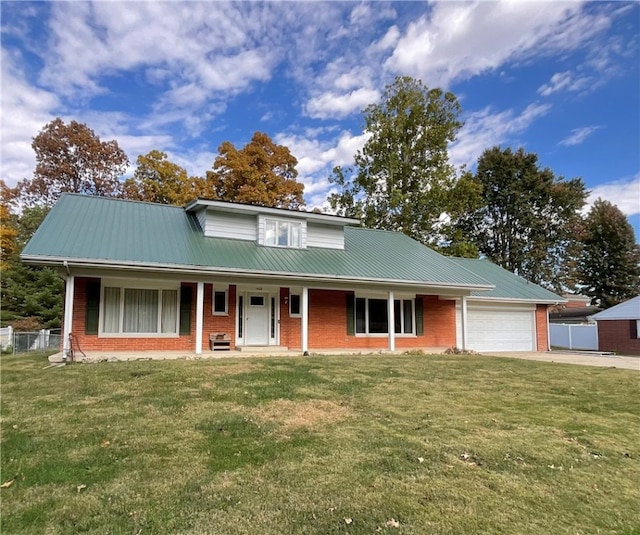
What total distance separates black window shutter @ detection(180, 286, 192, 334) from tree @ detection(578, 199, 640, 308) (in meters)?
37.4

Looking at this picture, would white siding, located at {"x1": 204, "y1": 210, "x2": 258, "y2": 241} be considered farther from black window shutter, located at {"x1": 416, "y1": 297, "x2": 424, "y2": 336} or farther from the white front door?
black window shutter, located at {"x1": 416, "y1": 297, "x2": 424, "y2": 336}

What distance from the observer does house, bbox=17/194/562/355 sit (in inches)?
528

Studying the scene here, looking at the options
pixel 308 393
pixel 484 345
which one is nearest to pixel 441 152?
pixel 484 345

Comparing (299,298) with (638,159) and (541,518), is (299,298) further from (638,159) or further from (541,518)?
(638,159)

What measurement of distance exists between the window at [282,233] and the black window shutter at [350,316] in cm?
279

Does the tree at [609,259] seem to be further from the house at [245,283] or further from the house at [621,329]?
the house at [245,283]

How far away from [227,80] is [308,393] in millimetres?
13501

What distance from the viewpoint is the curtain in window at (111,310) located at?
543 inches

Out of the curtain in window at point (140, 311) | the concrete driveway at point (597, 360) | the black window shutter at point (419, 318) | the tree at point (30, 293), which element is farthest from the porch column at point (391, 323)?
the tree at point (30, 293)

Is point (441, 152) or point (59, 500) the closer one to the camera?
point (59, 500)

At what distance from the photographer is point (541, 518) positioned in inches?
143

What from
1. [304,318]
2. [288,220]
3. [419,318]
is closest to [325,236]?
[288,220]

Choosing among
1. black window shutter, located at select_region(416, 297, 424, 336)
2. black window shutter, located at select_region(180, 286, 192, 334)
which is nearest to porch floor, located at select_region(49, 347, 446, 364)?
black window shutter, located at select_region(180, 286, 192, 334)

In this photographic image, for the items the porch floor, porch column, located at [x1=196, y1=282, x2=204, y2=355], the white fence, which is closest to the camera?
the porch floor
